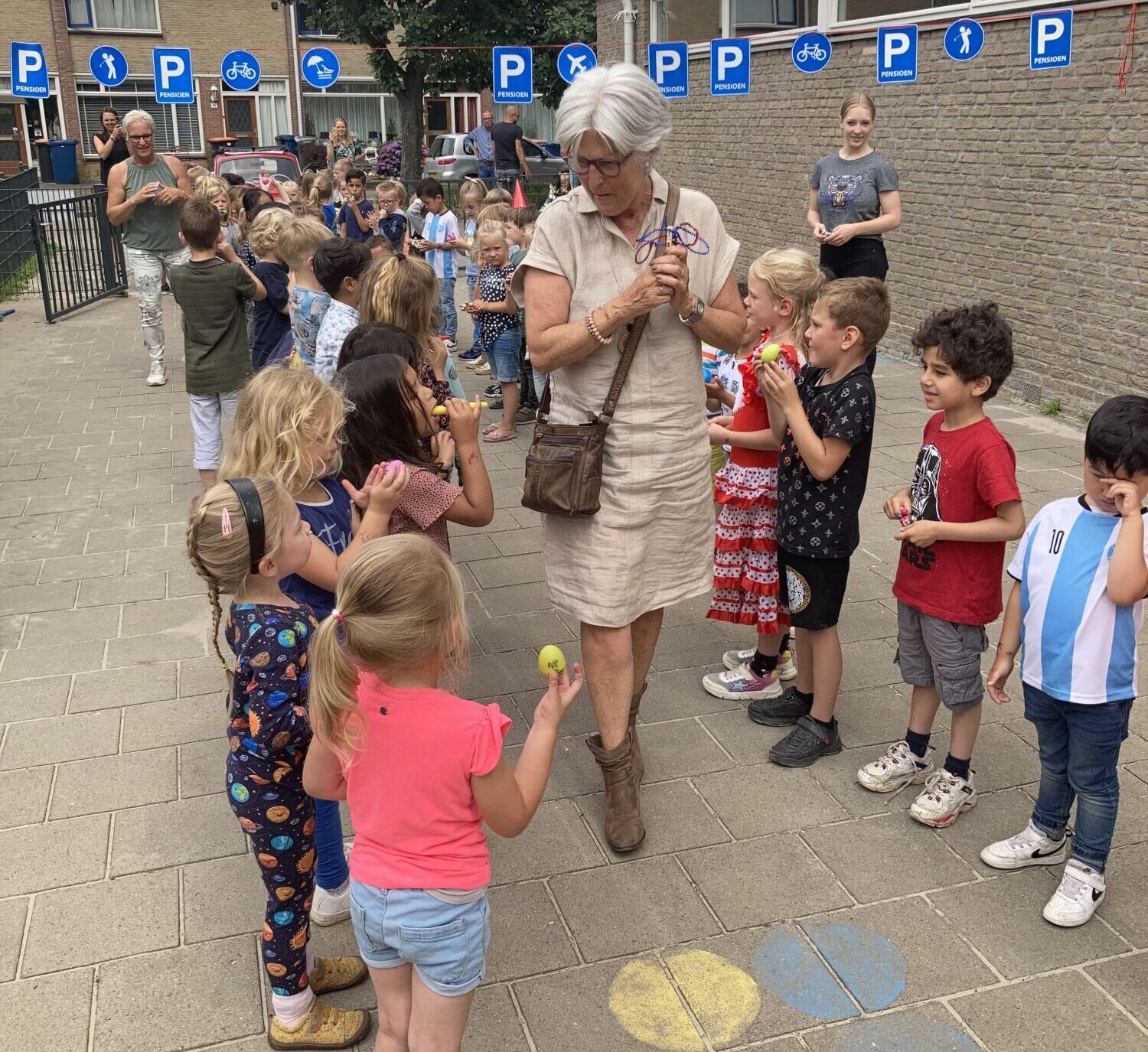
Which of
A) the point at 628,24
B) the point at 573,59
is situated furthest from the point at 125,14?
the point at 573,59

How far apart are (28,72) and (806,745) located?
39.5ft

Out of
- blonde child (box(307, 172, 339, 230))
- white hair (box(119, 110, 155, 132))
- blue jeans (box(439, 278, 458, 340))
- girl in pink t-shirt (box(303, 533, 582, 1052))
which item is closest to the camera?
girl in pink t-shirt (box(303, 533, 582, 1052))

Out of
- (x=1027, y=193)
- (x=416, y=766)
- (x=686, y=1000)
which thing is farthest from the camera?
(x=1027, y=193)

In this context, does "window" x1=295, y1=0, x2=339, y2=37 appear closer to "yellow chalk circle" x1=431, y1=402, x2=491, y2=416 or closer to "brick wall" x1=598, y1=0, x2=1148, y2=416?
"brick wall" x1=598, y1=0, x2=1148, y2=416

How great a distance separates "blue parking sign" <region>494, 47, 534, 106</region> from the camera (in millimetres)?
12797

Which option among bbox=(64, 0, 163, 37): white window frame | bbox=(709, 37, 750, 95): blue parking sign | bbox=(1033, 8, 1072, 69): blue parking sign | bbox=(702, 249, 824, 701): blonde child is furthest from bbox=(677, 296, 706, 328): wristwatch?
bbox=(64, 0, 163, 37): white window frame

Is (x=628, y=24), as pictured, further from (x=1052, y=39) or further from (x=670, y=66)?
(x=1052, y=39)

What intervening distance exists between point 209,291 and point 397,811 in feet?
15.3

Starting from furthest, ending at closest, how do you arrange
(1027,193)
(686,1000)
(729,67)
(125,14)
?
(125,14) < (729,67) < (1027,193) < (686,1000)

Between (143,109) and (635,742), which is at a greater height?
(143,109)

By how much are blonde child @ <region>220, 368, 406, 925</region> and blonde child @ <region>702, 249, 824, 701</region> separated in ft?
4.55

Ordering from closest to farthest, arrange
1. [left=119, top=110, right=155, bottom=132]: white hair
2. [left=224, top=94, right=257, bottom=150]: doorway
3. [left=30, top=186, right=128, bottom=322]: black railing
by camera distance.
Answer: [left=119, top=110, right=155, bottom=132]: white hair
[left=30, top=186, right=128, bottom=322]: black railing
[left=224, top=94, right=257, bottom=150]: doorway

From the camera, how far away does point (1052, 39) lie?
7383 mm

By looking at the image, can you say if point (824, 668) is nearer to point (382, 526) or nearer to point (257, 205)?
point (382, 526)
